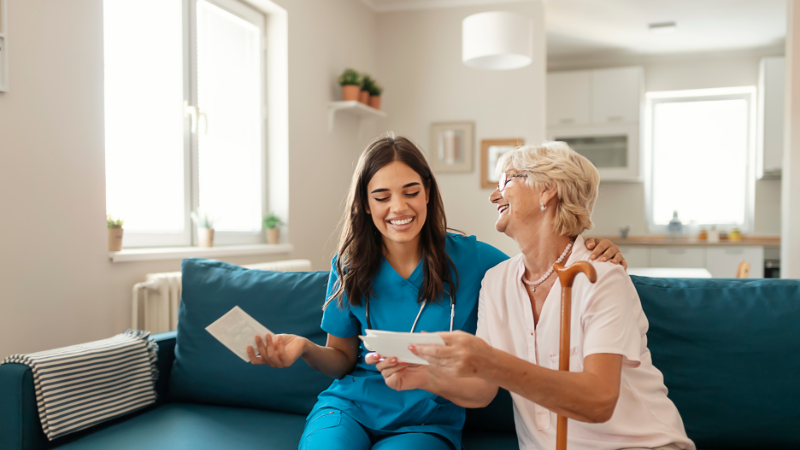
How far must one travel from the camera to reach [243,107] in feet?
11.9

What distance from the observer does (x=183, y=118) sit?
3.07 meters

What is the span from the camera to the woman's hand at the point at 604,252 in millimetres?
1277

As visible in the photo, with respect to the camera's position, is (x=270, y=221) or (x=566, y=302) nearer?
(x=566, y=302)

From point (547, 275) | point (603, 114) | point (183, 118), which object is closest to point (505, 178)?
point (547, 275)

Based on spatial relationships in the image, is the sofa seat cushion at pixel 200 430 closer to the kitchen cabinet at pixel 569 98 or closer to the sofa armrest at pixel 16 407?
the sofa armrest at pixel 16 407

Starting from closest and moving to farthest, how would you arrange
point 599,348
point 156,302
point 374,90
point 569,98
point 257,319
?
1. point 599,348
2. point 257,319
3. point 156,302
4. point 374,90
5. point 569,98

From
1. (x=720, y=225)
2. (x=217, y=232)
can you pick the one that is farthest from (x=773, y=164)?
(x=217, y=232)

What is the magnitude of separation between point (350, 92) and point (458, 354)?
3.62 metres

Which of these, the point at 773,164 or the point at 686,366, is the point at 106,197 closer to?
the point at 686,366

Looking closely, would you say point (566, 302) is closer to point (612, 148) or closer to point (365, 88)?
point (365, 88)

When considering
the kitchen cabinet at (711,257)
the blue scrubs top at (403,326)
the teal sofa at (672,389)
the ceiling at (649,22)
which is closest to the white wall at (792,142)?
the ceiling at (649,22)

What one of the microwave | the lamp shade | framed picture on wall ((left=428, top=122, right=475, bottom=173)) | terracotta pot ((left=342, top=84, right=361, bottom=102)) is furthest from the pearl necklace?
the microwave

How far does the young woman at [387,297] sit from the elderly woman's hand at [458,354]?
1.62 ft

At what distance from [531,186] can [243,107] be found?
8.73 feet
